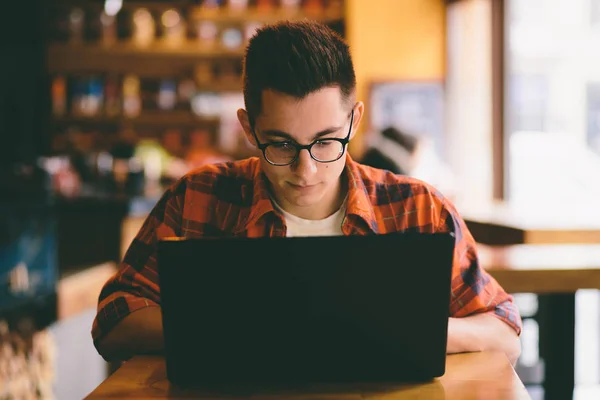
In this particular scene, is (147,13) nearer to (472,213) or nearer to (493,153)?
(493,153)

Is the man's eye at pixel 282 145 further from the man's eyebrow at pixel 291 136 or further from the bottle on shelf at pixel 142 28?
the bottle on shelf at pixel 142 28

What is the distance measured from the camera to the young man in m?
1.23

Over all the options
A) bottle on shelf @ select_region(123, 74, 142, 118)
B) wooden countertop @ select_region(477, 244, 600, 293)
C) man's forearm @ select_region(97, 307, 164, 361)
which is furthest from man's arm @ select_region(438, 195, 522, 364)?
bottle on shelf @ select_region(123, 74, 142, 118)

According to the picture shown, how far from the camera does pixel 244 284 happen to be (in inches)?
37.2

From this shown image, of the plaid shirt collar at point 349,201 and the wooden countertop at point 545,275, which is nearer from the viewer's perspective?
the plaid shirt collar at point 349,201

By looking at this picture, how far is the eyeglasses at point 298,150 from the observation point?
1235 mm

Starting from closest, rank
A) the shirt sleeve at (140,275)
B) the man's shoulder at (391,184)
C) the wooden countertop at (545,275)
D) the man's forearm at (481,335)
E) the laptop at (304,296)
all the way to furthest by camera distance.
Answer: the laptop at (304,296)
the man's forearm at (481,335)
the shirt sleeve at (140,275)
the man's shoulder at (391,184)
the wooden countertop at (545,275)

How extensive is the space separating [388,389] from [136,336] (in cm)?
50

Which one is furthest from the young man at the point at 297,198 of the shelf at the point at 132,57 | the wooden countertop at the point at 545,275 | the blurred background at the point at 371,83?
the shelf at the point at 132,57

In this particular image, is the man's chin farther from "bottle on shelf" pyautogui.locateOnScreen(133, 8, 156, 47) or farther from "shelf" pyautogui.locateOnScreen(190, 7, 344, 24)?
"bottle on shelf" pyautogui.locateOnScreen(133, 8, 156, 47)

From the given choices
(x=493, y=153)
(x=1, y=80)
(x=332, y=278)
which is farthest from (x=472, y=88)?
(x=332, y=278)

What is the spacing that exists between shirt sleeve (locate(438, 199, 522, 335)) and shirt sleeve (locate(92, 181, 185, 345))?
0.55 m

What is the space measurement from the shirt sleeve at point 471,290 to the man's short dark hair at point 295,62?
1.23 ft

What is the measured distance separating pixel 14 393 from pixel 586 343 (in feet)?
11.3
